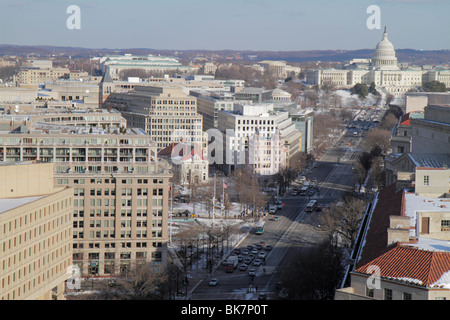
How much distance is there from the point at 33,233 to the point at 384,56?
168508mm

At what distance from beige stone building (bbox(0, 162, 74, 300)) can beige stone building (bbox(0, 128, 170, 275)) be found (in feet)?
13.5

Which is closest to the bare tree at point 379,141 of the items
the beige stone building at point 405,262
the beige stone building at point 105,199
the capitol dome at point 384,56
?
the beige stone building at point 105,199

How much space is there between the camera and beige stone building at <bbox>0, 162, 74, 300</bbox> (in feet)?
82.8

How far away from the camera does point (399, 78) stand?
17612 cm

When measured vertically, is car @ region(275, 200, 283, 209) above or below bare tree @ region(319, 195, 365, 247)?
below

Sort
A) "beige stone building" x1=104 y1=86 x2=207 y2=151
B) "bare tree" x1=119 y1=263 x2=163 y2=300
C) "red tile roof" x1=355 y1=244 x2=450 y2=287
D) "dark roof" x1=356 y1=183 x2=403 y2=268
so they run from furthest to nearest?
"beige stone building" x1=104 y1=86 x2=207 y2=151 < "bare tree" x1=119 y1=263 x2=163 y2=300 < "dark roof" x1=356 y1=183 x2=403 y2=268 < "red tile roof" x1=355 y1=244 x2=450 y2=287

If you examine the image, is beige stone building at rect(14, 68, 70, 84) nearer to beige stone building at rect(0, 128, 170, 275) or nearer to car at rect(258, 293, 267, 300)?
beige stone building at rect(0, 128, 170, 275)

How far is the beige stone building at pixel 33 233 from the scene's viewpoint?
25.3m

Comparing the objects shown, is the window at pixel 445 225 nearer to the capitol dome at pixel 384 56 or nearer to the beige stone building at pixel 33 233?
the beige stone building at pixel 33 233

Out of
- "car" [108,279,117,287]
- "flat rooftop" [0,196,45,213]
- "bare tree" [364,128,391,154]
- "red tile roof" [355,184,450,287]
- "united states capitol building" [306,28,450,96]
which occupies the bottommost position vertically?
"car" [108,279,117,287]

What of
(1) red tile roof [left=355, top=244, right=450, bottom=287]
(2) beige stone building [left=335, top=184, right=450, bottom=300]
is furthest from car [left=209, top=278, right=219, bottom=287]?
(1) red tile roof [left=355, top=244, right=450, bottom=287]

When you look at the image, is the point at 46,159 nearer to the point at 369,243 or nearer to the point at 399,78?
the point at 369,243

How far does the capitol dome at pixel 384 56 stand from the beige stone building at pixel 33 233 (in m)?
160

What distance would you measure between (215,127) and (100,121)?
79.1 feet
